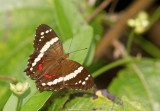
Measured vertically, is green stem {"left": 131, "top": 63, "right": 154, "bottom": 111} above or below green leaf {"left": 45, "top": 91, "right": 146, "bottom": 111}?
above

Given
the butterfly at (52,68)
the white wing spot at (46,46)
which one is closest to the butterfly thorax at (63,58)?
the butterfly at (52,68)

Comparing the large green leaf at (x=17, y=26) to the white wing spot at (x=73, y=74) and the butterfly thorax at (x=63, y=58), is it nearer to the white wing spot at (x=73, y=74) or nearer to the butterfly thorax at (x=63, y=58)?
the butterfly thorax at (x=63, y=58)

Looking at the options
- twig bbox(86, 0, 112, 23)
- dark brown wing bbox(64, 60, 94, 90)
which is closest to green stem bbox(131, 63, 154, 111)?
twig bbox(86, 0, 112, 23)

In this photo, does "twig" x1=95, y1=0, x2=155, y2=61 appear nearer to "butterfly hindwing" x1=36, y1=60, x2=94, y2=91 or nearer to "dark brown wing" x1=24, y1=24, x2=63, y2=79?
"dark brown wing" x1=24, y1=24, x2=63, y2=79

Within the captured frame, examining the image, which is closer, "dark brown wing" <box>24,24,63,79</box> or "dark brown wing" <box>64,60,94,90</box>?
"dark brown wing" <box>64,60,94,90</box>

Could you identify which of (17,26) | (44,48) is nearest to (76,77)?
(44,48)

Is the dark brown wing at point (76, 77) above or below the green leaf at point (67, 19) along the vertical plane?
below

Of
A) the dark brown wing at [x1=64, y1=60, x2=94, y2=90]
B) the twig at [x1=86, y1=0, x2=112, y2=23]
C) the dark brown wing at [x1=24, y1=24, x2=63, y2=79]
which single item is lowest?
the dark brown wing at [x1=64, y1=60, x2=94, y2=90]
